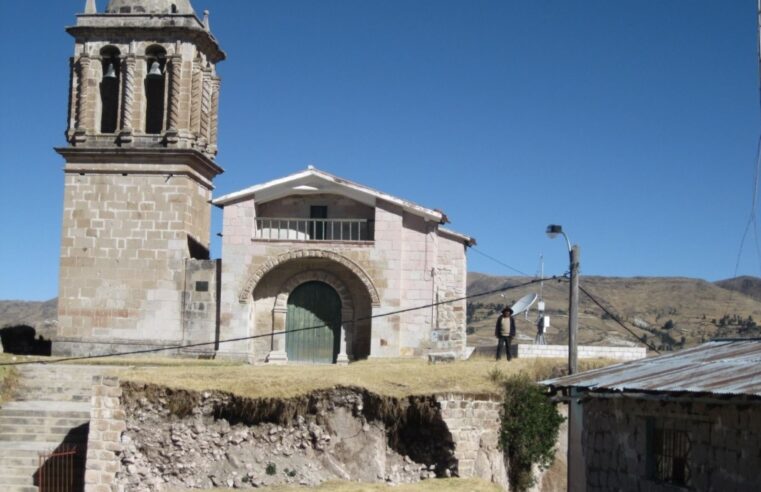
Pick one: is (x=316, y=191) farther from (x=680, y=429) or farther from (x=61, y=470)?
(x=680, y=429)

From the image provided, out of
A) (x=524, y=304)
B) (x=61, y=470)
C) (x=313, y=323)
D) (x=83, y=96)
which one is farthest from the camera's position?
(x=83, y=96)

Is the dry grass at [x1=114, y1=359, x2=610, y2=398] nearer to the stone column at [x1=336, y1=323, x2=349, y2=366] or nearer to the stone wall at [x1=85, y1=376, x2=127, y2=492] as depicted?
the stone wall at [x1=85, y1=376, x2=127, y2=492]

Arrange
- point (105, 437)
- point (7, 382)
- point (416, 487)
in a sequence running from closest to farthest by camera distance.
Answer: point (416, 487), point (105, 437), point (7, 382)

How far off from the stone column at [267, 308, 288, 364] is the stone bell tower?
7.90 feet

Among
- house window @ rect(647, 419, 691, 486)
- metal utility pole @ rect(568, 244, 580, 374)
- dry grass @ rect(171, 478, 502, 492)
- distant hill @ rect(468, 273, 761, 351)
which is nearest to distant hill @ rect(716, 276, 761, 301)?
distant hill @ rect(468, 273, 761, 351)

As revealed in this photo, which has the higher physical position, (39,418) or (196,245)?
(196,245)

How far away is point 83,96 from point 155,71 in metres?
2.18

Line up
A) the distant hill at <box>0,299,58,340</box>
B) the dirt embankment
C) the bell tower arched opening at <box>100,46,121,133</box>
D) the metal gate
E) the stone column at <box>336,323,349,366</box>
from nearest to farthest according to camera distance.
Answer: the dirt embankment
the metal gate
the stone column at <box>336,323,349,366</box>
the bell tower arched opening at <box>100,46,121,133</box>
the distant hill at <box>0,299,58,340</box>

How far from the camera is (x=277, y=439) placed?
73.6ft

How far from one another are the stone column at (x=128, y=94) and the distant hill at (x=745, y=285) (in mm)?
→ 83970

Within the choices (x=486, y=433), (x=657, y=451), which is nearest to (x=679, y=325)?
(x=486, y=433)

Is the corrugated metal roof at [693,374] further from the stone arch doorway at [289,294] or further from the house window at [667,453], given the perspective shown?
the stone arch doorway at [289,294]

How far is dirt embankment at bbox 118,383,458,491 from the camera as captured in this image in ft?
72.6

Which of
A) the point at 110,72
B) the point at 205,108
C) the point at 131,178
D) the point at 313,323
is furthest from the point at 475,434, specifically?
the point at 110,72
